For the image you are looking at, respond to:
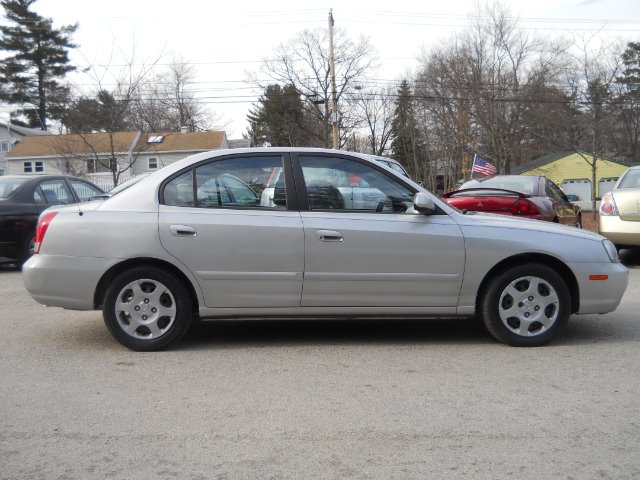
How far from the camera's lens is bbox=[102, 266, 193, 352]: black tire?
204 inches

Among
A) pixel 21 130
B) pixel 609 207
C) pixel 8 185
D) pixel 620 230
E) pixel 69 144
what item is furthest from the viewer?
pixel 21 130

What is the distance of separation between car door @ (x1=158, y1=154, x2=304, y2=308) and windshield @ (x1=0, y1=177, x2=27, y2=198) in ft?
20.0

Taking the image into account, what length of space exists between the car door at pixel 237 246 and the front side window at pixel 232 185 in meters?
0.01

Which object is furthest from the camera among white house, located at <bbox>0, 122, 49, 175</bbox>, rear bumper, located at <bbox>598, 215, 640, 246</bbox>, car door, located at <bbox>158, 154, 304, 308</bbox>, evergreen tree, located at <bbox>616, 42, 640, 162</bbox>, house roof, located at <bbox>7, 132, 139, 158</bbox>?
white house, located at <bbox>0, 122, 49, 175</bbox>

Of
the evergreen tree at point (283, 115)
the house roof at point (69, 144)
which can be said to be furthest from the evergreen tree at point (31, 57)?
the evergreen tree at point (283, 115)

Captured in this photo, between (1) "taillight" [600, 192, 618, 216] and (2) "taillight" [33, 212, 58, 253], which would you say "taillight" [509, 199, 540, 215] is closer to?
(1) "taillight" [600, 192, 618, 216]

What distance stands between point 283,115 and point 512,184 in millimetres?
35789

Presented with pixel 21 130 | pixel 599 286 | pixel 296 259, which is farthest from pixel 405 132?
pixel 296 259

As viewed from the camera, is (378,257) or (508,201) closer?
(378,257)

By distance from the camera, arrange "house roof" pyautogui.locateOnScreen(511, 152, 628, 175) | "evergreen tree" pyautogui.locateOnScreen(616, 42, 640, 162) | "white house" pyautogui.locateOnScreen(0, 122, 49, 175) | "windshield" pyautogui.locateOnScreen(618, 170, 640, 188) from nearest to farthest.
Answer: "windshield" pyautogui.locateOnScreen(618, 170, 640, 188) → "evergreen tree" pyautogui.locateOnScreen(616, 42, 640, 162) → "white house" pyautogui.locateOnScreen(0, 122, 49, 175) → "house roof" pyautogui.locateOnScreen(511, 152, 628, 175)

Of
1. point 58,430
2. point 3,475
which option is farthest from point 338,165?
point 3,475

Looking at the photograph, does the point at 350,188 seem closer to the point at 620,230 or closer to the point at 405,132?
the point at 620,230

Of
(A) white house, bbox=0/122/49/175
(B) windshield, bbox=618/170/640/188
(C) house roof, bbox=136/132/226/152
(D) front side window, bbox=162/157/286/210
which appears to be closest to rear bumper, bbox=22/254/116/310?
(D) front side window, bbox=162/157/286/210

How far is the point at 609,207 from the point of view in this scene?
9.85 meters
